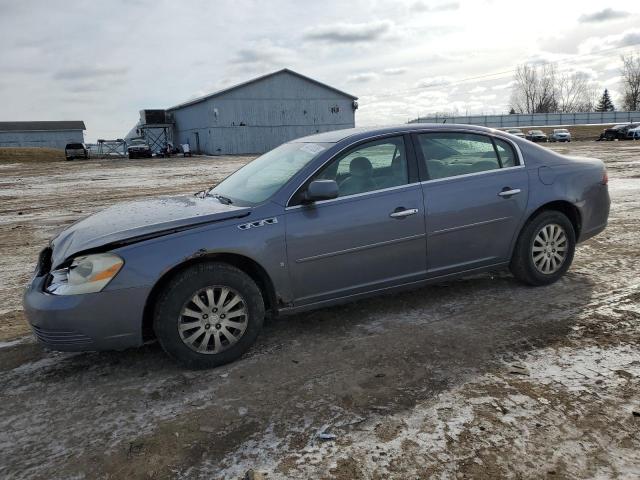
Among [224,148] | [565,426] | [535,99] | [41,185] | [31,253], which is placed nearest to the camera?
[565,426]

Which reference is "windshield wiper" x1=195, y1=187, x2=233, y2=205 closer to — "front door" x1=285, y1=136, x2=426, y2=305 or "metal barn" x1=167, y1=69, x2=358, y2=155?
"front door" x1=285, y1=136, x2=426, y2=305

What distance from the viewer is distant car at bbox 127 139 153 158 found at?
138ft

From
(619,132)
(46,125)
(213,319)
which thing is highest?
(46,125)

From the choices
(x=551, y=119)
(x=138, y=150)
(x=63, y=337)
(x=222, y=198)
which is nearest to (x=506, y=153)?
(x=222, y=198)

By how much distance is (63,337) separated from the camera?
331 centimetres

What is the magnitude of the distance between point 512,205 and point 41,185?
18.7 m

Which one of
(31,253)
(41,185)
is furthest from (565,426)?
(41,185)

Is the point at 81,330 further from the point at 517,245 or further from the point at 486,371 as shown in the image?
the point at 517,245

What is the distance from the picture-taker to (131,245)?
3.39 metres

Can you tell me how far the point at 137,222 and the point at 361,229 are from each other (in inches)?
66.4

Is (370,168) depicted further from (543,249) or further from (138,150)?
(138,150)

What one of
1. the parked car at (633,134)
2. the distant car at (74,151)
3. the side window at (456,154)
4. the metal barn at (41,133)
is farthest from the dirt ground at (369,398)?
the metal barn at (41,133)

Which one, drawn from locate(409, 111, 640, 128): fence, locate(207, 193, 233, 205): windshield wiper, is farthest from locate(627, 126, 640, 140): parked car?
locate(207, 193, 233, 205): windshield wiper

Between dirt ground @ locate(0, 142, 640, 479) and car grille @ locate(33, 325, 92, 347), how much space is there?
1.07ft
